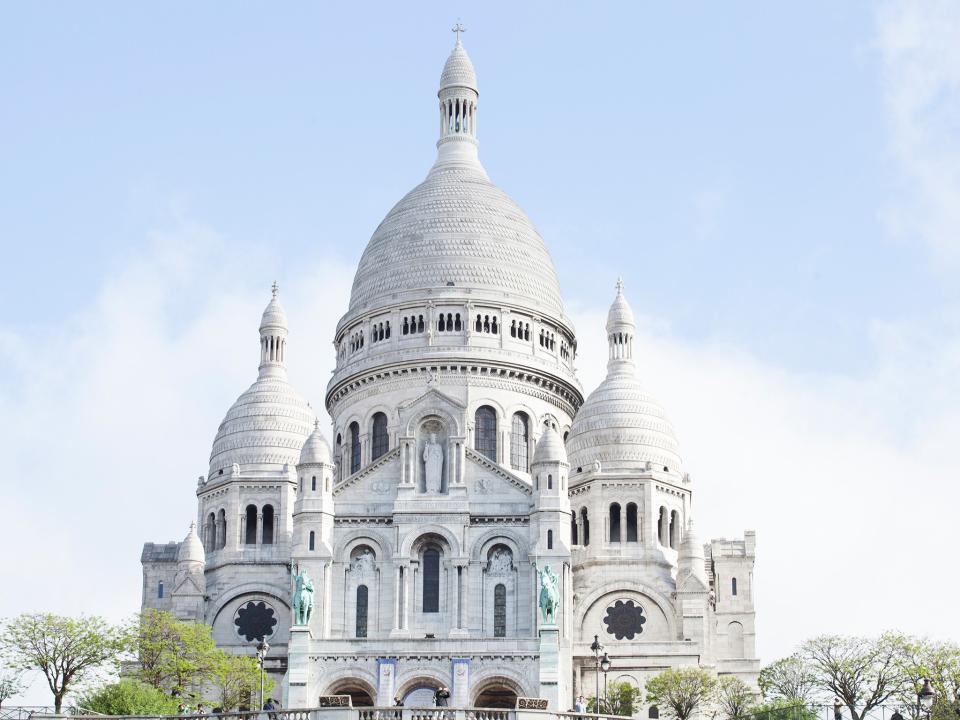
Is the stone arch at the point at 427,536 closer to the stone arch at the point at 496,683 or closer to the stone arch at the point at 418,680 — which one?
the stone arch at the point at 418,680

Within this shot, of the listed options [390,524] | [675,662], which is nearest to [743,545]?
[675,662]

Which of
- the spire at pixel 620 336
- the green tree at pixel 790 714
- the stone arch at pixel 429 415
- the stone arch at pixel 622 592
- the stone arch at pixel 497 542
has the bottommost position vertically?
the green tree at pixel 790 714

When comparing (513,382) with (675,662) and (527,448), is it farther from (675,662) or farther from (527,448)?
(675,662)

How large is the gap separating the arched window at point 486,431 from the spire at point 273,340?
11694 mm

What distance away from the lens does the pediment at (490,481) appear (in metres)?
95.9

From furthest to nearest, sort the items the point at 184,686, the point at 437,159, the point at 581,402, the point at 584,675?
the point at 437,159
the point at 581,402
the point at 584,675
the point at 184,686

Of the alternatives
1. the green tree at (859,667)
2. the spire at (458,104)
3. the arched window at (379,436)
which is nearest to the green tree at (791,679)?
the green tree at (859,667)

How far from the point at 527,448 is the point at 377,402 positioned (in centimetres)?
807

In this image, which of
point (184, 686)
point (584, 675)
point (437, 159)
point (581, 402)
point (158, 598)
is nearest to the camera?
point (184, 686)

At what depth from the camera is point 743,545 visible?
105062mm

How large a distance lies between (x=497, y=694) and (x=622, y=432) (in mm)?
19096

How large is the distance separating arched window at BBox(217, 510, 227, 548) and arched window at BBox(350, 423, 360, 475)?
689cm

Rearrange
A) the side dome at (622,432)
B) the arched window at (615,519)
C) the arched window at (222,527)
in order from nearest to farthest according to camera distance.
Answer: the arched window at (615,519) < the side dome at (622,432) < the arched window at (222,527)

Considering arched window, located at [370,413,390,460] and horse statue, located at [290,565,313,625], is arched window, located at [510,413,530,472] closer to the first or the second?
arched window, located at [370,413,390,460]
